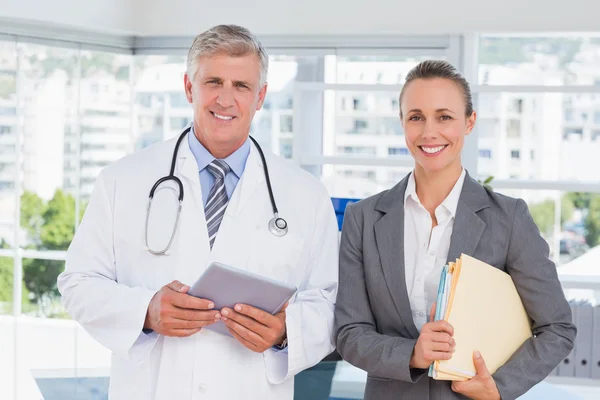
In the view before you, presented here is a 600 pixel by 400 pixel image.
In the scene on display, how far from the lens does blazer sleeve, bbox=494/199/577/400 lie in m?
1.75

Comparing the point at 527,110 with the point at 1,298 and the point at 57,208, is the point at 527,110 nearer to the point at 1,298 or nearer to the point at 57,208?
the point at 57,208

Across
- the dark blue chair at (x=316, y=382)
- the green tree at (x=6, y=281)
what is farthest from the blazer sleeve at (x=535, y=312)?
the green tree at (x=6, y=281)

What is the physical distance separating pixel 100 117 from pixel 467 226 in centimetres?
403

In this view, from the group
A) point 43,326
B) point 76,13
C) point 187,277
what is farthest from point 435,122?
point 43,326

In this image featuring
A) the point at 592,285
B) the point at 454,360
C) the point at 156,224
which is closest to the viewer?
the point at 454,360

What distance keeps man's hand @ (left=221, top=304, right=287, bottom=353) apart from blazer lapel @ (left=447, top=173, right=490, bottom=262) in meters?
0.39

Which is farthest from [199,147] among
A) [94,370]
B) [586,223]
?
[586,223]

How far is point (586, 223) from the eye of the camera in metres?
5.05

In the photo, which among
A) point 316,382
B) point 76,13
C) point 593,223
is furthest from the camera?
point 593,223

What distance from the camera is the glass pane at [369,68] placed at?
5.24 meters

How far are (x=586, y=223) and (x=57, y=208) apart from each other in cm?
311

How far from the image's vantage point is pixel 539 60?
5129 mm

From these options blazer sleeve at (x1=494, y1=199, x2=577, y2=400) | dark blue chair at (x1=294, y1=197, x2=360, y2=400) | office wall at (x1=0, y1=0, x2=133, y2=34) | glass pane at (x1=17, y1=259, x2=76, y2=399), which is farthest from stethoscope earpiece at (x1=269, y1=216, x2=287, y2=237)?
glass pane at (x1=17, y1=259, x2=76, y2=399)

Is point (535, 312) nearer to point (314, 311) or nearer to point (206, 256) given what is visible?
point (314, 311)
